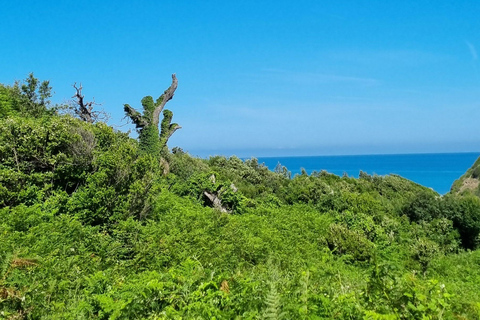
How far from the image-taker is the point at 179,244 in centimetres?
773

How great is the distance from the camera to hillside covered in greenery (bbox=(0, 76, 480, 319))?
9.80 ft

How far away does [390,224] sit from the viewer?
1784 cm

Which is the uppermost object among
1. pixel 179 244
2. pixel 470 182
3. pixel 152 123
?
pixel 152 123

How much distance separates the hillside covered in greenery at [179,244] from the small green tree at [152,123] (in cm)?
13

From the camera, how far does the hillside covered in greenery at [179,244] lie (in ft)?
9.80

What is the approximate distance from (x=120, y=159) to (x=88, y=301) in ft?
23.0

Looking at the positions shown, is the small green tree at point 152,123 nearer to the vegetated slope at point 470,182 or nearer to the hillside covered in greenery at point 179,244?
the hillside covered in greenery at point 179,244

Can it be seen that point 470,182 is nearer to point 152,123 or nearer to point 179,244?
point 152,123

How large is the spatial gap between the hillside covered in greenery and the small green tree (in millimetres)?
127

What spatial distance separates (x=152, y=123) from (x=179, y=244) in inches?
509

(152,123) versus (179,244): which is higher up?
(152,123)

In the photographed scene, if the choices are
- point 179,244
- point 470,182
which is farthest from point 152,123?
point 470,182

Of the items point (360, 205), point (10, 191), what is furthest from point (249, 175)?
point (10, 191)

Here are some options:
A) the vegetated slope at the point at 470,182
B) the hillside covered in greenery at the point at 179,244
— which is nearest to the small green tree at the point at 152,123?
the hillside covered in greenery at the point at 179,244
